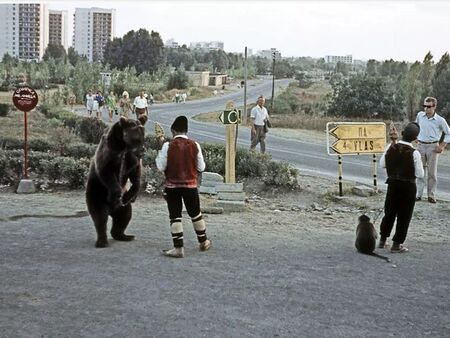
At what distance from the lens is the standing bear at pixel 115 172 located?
805 cm

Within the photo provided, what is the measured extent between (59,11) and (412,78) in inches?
6350

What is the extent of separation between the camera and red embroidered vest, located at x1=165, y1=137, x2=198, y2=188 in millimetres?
8016

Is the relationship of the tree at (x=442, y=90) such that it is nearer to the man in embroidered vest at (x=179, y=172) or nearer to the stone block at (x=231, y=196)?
the stone block at (x=231, y=196)

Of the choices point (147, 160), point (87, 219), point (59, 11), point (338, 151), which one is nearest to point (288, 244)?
point (87, 219)

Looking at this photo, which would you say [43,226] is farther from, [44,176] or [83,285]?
[44,176]

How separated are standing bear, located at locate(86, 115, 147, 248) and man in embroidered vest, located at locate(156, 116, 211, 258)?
1.34ft

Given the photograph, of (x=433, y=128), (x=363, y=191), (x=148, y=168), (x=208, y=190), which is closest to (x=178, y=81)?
(x=148, y=168)

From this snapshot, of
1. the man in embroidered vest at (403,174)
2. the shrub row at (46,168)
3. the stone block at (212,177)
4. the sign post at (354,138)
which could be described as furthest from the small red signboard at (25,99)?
the man in embroidered vest at (403,174)

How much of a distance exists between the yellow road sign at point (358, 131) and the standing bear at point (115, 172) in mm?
6530

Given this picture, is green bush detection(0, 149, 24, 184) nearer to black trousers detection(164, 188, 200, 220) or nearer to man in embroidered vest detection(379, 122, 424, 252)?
black trousers detection(164, 188, 200, 220)

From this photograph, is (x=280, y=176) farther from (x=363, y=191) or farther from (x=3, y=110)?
(x=3, y=110)

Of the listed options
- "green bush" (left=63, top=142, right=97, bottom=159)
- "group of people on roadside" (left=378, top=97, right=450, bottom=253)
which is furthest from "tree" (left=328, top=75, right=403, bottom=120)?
"group of people on roadside" (left=378, top=97, right=450, bottom=253)

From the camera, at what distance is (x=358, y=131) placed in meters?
14.3

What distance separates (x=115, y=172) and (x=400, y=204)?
3766 millimetres
